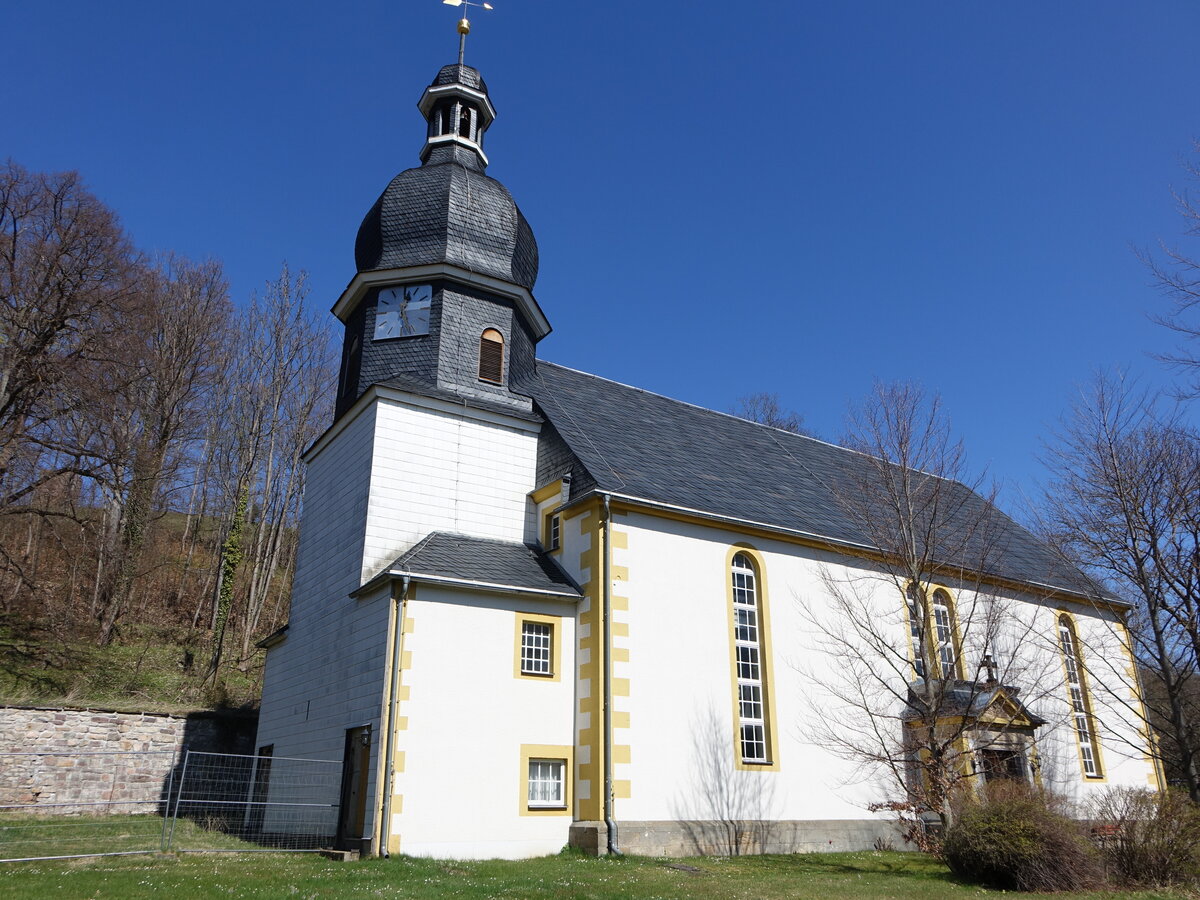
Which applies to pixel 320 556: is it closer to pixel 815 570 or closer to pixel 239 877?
pixel 239 877

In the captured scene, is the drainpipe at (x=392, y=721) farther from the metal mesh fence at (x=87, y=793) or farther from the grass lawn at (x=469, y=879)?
the metal mesh fence at (x=87, y=793)

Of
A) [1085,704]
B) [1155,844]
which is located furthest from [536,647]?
[1085,704]

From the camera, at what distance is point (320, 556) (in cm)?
1902

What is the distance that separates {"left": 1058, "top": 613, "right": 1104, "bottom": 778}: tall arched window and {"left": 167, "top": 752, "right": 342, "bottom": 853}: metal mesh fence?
17.6 m

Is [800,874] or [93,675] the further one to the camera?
[93,675]

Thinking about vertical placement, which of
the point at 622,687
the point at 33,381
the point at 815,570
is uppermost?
the point at 33,381

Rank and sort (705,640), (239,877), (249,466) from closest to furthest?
(239,877), (705,640), (249,466)

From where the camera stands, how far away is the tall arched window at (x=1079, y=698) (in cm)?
2248

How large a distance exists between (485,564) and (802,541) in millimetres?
6880

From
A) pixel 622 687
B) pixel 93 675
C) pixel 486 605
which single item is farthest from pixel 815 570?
pixel 93 675

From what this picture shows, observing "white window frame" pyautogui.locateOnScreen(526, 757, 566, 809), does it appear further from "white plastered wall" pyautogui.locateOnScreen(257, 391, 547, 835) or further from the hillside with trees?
the hillside with trees

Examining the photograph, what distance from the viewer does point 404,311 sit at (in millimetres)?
19422

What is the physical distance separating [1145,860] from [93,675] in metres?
23.1

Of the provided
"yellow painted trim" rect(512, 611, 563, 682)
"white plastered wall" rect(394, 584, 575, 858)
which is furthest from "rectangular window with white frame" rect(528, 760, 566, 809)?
A: "yellow painted trim" rect(512, 611, 563, 682)
